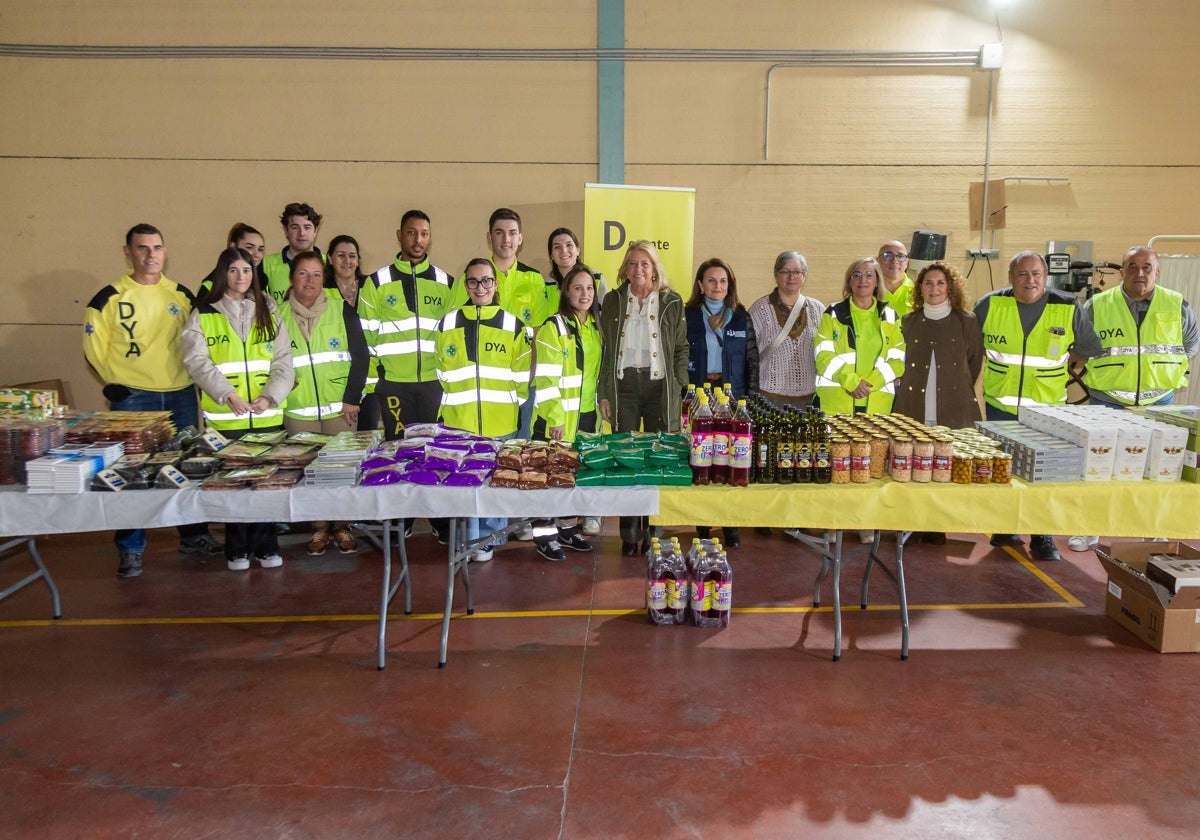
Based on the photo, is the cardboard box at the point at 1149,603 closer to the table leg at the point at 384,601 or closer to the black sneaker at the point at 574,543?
the black sneaker at the point at 574,543

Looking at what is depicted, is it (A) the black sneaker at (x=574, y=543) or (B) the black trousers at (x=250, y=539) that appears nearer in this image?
(B) the black trousers at (x=250, y=539)

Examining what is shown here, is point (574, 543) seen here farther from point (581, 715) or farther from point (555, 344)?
point (581, 715)

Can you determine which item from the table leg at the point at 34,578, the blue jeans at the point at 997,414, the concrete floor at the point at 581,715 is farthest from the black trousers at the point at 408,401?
the blue jeans at the point at 997,414

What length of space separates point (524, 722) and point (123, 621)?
7.80ft

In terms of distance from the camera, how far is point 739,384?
530 centimetres

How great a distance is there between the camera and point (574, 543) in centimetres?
536

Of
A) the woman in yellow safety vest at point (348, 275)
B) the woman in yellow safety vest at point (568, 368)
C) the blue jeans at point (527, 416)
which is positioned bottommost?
the blue jeans at point (527, 416)

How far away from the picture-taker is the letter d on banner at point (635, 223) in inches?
246

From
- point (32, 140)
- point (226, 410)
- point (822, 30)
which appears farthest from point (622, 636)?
point (32, 140)

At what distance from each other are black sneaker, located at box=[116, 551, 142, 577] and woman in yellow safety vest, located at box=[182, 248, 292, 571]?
0.95 meters

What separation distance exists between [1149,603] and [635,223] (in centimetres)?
411

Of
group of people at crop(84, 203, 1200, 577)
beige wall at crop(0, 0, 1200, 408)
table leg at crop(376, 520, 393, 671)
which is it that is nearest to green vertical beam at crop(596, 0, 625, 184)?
beige wall at crop(0, 0, 1200, 408)

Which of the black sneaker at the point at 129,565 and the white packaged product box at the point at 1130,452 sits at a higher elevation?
the white packaged product box at the point at 1130,452

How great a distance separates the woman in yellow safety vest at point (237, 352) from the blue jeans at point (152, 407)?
305 millimetres
